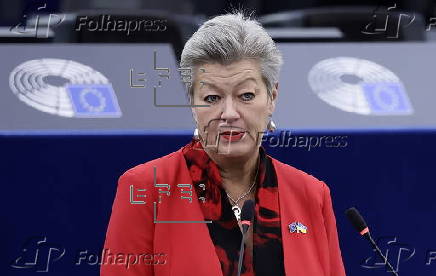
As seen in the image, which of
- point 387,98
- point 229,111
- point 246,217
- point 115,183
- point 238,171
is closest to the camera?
point 246,217

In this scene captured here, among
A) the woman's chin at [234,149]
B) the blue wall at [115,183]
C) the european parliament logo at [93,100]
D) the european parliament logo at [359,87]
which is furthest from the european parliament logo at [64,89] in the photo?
the woman's chin at [234,149]

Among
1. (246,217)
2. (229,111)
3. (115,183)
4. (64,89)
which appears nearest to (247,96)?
(229,111)

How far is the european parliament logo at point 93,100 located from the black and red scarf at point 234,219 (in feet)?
2.77

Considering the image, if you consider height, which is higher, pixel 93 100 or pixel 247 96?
pixel 247 96

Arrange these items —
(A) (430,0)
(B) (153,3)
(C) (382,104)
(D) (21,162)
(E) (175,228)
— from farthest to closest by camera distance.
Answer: (A) (430,0) → (B) (153,3) → (C) (382,104) → (D) (21,162) → (E) (175,228)

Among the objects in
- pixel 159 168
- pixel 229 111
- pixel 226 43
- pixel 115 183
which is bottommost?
pixel 115 183

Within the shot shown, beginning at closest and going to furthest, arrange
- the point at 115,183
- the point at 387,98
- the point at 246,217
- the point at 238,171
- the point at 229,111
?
the point at 246,217, the point at 229,111, the point at 238,171, the point at 115,183, the point at 387,98

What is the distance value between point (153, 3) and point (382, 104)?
3.18 meters

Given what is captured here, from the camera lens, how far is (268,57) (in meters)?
1.93

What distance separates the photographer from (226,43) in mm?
1860

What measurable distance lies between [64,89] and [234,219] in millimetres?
1124

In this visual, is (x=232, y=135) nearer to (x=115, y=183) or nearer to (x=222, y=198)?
(x=222, y=198)

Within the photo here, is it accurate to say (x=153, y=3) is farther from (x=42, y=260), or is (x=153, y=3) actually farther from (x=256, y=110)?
(x=256, y=110)

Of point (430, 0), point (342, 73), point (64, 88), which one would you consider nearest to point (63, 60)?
point (64, 88)
